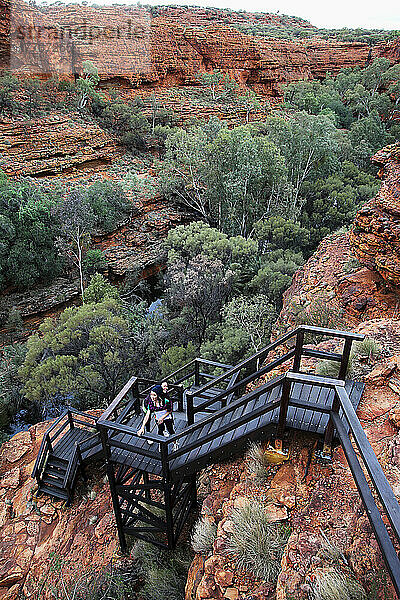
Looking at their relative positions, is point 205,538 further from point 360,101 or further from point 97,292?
point 360,101

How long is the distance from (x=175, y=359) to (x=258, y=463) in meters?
7.75

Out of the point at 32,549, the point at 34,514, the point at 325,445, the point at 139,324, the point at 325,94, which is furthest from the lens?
the point at 325,94

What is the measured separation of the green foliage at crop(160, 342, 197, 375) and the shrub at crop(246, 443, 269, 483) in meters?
7.42

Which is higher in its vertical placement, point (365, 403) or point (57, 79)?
point (57, 79)

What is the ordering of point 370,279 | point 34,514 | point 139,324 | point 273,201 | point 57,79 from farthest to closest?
point 57,79 → point 273,201 → point 139,324 → point 370,279 → point 34,514

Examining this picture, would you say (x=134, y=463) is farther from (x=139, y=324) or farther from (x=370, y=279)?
(x=139, y=324)

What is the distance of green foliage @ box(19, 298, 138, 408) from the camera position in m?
10.7

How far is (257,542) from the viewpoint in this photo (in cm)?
336

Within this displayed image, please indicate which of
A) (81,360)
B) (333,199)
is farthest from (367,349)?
(333,199)

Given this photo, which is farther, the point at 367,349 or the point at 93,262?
the point at 93,262

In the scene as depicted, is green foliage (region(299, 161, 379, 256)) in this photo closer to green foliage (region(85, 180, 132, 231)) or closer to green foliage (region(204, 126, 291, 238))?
green foliage (region(204, 126, 291, 238))

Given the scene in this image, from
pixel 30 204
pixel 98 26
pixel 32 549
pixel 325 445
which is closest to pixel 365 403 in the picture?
pixel 325 445

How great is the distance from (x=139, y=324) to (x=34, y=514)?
8.18 m

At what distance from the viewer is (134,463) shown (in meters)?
5.13
